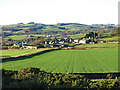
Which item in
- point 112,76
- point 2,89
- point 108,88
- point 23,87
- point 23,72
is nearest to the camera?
point 2,89

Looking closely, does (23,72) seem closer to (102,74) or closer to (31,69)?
(31,69)

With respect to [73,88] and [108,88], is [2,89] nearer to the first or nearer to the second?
[73,88]

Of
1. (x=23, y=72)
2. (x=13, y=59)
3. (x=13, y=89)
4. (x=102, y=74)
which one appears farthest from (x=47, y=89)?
(x=13, y=59)

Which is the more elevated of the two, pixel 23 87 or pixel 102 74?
pixel 23 87

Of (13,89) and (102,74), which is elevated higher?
(13,89)

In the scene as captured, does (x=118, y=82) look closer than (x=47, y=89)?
No

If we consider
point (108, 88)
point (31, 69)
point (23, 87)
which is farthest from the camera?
point (31, 69)

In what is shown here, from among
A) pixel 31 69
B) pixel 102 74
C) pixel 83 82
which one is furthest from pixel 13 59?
pixel 83 82

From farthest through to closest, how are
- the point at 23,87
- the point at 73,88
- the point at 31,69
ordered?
the point at 31,69
the point at 73,88
the point at 23,87

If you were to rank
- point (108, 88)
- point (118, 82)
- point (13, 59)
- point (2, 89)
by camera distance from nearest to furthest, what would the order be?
point (2, 89), point (108, 88), point (118, 82), point (13, 59)
